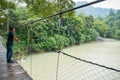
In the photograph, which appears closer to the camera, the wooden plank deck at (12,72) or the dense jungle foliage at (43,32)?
the wooden plank deck at (12,72)

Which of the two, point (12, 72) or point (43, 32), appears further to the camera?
point (43, 32)

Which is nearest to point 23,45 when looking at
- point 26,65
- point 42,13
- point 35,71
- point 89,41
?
point 26,65

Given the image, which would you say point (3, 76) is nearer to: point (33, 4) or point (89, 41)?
point (33, 4)

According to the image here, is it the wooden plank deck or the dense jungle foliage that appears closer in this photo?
the wooden plank deck

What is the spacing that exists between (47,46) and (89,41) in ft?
38.7

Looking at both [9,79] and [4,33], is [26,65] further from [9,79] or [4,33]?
[9,79]

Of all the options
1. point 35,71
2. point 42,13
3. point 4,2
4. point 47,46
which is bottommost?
point 35,71

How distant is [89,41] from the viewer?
25.4 m

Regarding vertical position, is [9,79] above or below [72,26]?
below

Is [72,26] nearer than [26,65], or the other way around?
[26,65]

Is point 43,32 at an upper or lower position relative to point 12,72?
upper

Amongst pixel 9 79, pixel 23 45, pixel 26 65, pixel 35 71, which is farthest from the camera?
pixel 23 45

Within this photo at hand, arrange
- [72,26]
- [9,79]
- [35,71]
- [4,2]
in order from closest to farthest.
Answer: [9,79]
[4,2]
[35,71]
[72,26]

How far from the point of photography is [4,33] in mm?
10930
